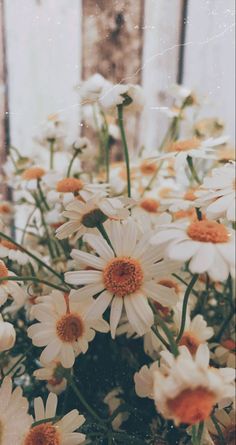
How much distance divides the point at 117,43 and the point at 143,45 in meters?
0.04

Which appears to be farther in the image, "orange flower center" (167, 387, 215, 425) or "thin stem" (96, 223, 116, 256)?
"thin stem" (96, 223, 116, 256)

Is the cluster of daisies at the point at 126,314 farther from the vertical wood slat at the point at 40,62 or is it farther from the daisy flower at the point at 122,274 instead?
the vertical wood slat at the point at 40,62

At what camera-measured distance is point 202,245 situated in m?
0.32

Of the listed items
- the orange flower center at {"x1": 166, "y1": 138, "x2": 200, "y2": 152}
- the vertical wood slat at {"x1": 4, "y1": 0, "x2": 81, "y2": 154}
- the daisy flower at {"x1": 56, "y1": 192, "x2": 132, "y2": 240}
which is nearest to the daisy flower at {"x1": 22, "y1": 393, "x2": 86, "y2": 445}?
the daisy flower at {"x1": 56, "y1": 192, "x2": 132, "y2": 240}

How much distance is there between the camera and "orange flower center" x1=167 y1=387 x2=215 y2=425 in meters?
0.26

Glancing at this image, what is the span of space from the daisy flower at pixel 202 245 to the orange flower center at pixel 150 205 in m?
0.21

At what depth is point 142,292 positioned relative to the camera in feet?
1.18

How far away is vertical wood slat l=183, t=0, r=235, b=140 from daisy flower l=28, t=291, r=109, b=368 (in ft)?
1.60

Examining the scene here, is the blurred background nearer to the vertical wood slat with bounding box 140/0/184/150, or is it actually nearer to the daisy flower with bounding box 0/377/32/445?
the vertical wood slat with bounding box 140/0/184/150

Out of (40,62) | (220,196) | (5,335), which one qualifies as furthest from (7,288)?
(40,62)

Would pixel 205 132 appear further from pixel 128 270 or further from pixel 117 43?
pixel 128 270

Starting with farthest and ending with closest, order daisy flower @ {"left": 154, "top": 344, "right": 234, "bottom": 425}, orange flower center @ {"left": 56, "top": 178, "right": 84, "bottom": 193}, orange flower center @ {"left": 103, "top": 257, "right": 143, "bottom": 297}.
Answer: orange flower center @ {"left": 56, "top": 178, "right": 84, "bottom": 193}, orange flower center @ {"left": 103, "top": 257, "right": 143, "bottom": 297}, daisy flower @ {"left": 154, "top": 344, "right": 234, "bottom": 425}

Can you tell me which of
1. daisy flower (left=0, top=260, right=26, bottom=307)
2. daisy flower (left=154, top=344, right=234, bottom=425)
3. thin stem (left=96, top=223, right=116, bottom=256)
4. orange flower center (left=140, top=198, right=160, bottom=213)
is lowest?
daisy flower (left=154, top=344, right=234, bottom=425)

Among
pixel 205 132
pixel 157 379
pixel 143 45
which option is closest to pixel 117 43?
pixel 143 45
